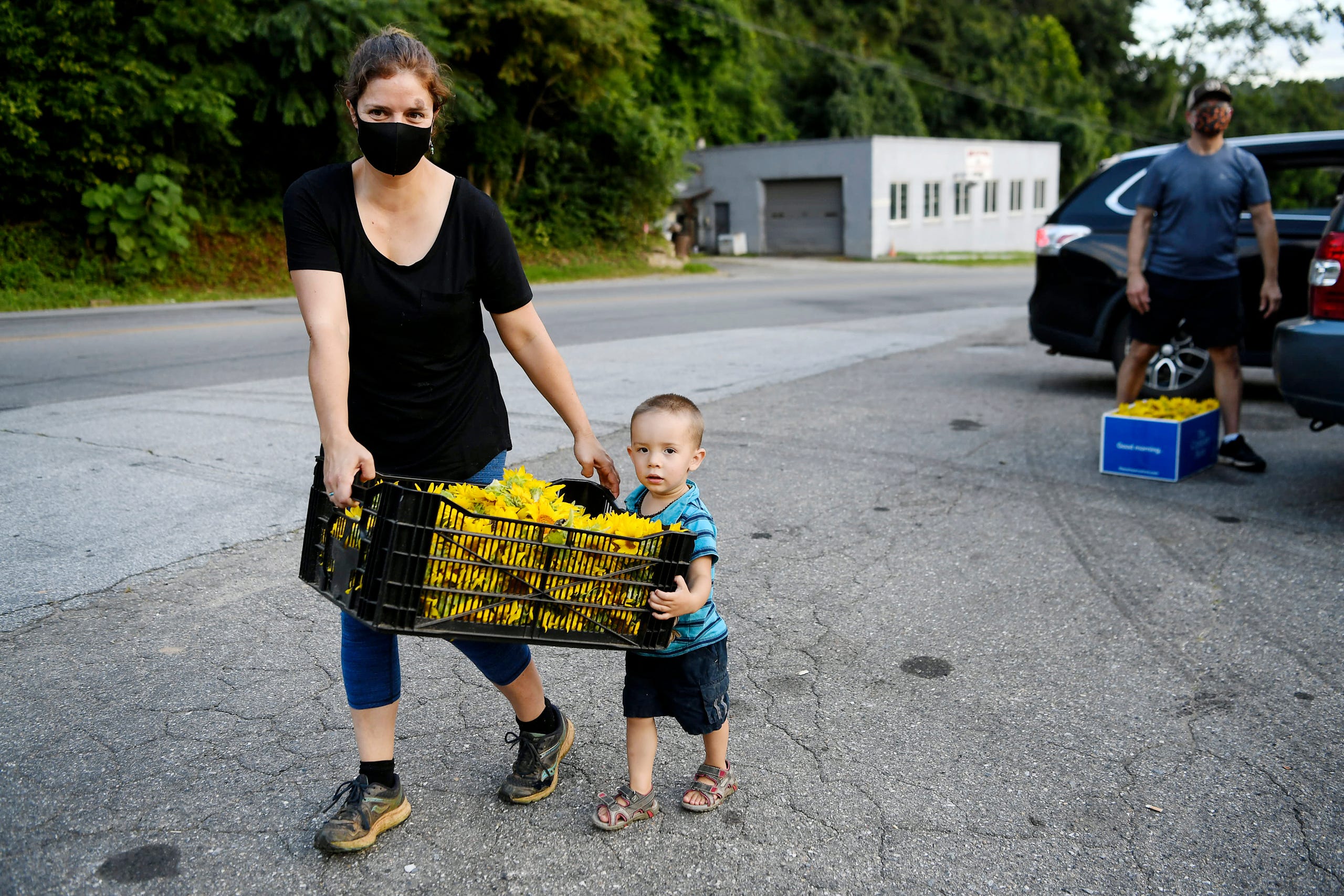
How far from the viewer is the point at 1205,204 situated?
20.7 ft

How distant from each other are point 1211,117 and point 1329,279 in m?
1.27

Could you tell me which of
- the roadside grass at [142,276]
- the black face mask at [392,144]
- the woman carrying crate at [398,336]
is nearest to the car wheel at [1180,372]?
the woman carrying crate at [398,336]

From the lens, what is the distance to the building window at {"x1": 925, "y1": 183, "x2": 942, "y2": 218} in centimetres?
4262

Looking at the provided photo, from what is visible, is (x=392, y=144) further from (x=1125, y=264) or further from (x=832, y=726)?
(x=1125, y=264)

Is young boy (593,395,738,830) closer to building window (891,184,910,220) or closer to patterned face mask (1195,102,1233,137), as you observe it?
patterned face mask (1195,102,1233,137)

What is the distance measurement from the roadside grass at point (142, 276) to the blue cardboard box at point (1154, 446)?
1654cm

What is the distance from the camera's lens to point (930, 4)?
6297 cm

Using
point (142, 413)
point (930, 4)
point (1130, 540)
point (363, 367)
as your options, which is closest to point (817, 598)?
point (1130, 540)

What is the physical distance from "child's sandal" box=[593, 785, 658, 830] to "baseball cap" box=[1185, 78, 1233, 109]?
519cm

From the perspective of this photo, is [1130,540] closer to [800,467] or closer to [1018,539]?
[1018,539]

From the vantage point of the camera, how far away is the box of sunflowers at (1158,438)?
6273 mm

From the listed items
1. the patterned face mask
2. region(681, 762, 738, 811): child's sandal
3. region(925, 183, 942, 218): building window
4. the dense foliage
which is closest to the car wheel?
the patterned face mask

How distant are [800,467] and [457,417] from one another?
405 cm

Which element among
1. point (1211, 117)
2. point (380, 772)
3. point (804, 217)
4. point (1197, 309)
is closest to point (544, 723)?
point (380, 772)
